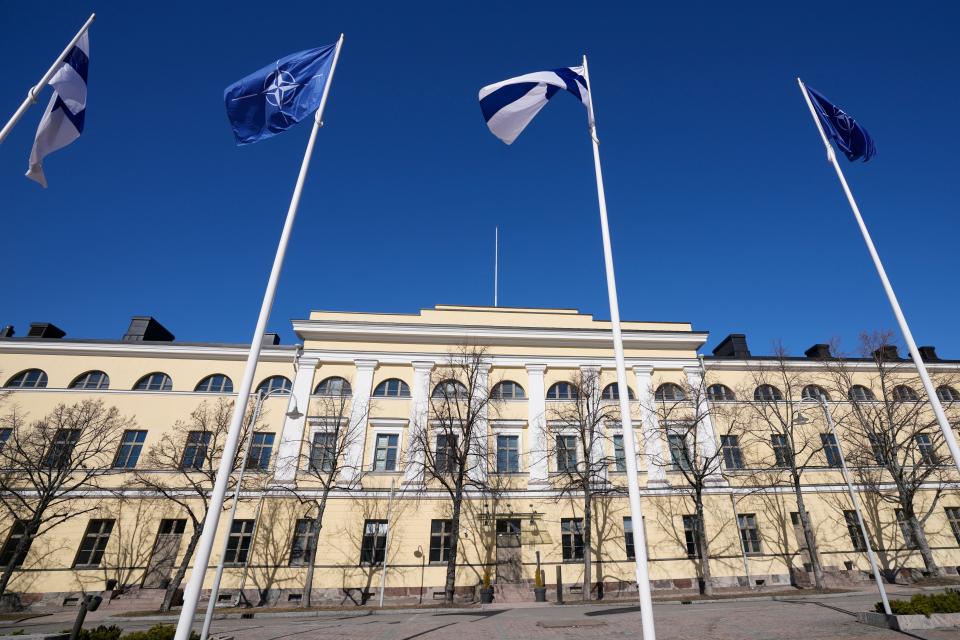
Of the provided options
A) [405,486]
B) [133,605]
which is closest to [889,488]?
[405,486]

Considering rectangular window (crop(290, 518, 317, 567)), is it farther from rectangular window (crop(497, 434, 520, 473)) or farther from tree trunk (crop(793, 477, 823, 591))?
tree trunk (crop(793, 477, 823, 591))

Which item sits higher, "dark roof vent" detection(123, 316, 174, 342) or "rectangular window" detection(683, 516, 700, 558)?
"dark roof vent" detection(123, 316, 174, 342)

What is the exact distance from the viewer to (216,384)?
94.8 feet

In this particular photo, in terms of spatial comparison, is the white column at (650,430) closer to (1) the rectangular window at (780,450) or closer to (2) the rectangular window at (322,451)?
(1) the rectangular window at (780,450)

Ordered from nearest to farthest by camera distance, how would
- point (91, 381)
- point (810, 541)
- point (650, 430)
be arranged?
point (810, 541)
point (650, 430)
point (91, 381)

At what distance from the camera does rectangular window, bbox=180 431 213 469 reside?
2514cm

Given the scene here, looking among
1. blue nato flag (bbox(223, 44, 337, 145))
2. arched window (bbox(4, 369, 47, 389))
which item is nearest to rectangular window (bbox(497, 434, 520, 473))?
blue nato flag (bbox(223, 44, 337, 145))

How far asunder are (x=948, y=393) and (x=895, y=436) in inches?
443

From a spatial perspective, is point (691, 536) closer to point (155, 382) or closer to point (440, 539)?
point (440, 539)

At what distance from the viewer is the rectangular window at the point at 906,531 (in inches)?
1046

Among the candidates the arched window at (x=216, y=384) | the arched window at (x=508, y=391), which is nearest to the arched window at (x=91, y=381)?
the arched window at (x=216, y=384)

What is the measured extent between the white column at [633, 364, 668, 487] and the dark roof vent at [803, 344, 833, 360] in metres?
13.0

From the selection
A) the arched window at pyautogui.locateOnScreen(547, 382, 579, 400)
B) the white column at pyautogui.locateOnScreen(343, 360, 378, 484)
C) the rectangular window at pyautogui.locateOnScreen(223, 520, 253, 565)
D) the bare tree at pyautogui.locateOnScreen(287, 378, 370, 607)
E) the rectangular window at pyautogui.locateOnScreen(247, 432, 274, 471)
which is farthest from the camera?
the arched window at pyautogui.locateOnScreen(547, 382, 579, 400)

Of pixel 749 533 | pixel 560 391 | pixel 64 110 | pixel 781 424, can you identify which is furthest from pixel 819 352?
pixel 64 110
